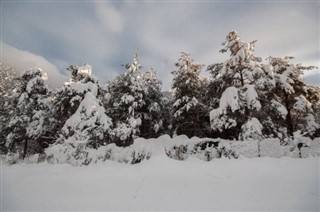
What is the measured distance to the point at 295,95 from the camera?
22.4m

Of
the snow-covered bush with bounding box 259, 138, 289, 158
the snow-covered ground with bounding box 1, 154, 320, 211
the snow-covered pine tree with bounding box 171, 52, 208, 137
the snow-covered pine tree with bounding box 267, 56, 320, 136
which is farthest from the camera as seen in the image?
the snow-covered pine tree with bounding box 171, 52, 208, 137

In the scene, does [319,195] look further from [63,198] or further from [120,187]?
[63,198]

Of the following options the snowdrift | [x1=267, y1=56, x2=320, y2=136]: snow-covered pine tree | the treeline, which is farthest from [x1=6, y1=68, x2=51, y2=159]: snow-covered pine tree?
[x1=267, y1=56, x2=320, y2=136]: snow-covered pine tree

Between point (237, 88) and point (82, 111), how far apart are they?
43.7 ft

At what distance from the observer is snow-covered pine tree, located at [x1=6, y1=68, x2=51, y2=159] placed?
859 inches

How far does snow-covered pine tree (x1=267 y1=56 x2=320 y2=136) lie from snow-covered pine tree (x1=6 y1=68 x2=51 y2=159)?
77.4 ft

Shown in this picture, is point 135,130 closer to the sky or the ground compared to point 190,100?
closer to the ground

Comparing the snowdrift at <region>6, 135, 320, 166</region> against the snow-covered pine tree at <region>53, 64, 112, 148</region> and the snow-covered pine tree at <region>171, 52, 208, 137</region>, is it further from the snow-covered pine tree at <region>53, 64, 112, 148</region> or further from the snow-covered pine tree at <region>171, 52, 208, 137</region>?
the snow-covered pine tree at <region>171, 52, 208, 137</region>

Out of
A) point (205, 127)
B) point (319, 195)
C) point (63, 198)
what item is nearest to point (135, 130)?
point (205, 127)

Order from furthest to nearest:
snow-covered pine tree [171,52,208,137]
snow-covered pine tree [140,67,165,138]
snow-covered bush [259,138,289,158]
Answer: snow-covered pine tree [140,67,165,138]
snow-covered pine tree [171,52,208,137]
snow-covered bush [259,138,289,158]

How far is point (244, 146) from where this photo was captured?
14305 mm

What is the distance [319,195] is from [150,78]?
25.7 m

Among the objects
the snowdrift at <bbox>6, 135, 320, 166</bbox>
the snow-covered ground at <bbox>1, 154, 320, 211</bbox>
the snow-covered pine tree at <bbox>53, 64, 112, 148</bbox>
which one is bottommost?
the snow-covered ground at <bbox>1, 154, 320, 211</bbox>

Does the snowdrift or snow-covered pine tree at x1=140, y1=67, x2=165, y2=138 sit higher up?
snow-covered pine tree at x1=140, y1=67, x2=165, y2=138
